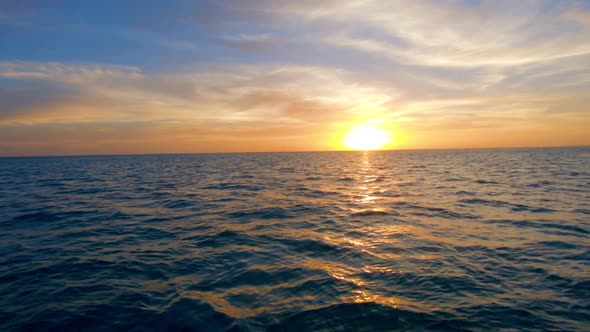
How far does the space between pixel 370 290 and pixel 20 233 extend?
54.2ft

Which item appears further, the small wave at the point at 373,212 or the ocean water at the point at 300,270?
the small wave at the point at 373,212

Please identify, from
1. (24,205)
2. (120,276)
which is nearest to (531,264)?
(120,276)

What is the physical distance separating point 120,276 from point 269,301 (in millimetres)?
5077

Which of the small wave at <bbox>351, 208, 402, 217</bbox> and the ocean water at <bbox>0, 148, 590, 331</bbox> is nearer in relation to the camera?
the ocean water at <bbox>0, 148, 590, 331</bbox>

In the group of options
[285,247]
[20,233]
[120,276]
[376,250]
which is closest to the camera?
[120,276]

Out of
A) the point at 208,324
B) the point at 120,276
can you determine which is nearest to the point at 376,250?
the point at 208,324

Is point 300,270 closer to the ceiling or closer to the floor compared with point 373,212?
closer to the floor

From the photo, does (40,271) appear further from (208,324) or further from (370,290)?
(370,290)

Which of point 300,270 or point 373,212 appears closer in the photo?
point 300,270

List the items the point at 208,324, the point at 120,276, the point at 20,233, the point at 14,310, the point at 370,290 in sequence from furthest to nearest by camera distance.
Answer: the point at 20,233 < the point at 120,276 < the point at 370,290 < the point at 14,310 < the point at 208,324

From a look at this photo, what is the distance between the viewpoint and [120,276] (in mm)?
9391

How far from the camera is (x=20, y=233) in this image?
14.4m

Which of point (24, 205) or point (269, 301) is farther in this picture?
point (24, 205)

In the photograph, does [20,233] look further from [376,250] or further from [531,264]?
[531,264]
